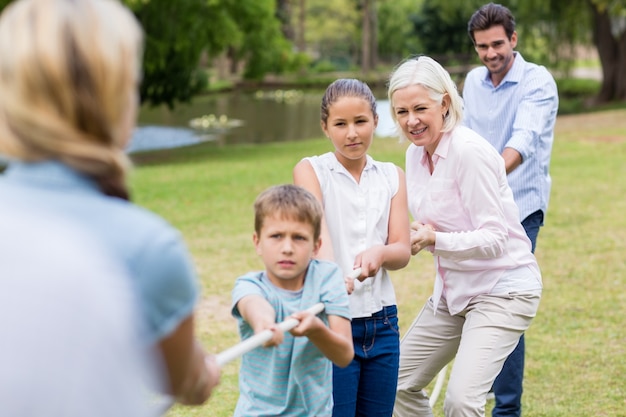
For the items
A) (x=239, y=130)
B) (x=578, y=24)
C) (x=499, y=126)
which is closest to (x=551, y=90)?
(x=499, y=126)

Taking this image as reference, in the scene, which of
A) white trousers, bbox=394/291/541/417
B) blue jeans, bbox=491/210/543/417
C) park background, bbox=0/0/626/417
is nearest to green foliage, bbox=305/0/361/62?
park background, bbox=0/0/626/417

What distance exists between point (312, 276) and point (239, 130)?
3080 cm

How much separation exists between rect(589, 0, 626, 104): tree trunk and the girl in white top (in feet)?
92.5

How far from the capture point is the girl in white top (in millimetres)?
3764

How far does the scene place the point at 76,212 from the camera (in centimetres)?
167

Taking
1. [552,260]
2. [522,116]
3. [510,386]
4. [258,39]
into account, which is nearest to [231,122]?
[258,39]

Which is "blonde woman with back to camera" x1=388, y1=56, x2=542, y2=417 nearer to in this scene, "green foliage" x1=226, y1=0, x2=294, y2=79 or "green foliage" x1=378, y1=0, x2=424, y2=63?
"green foliage" x1=226, y1=0, x2=294, y2=79

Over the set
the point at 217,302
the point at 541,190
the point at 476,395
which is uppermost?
the point at 541,190

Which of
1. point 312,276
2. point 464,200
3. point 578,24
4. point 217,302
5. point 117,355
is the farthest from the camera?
point 578,24

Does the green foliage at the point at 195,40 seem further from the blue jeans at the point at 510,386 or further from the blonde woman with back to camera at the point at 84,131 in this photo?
the blonde woman with back to camera at the point at 84,131

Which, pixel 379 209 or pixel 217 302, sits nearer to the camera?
pixel 379 209

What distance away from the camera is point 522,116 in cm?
557

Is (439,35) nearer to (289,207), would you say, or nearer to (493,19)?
(493,19)

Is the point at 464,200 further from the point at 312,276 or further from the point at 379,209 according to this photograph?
the point at 312,276
